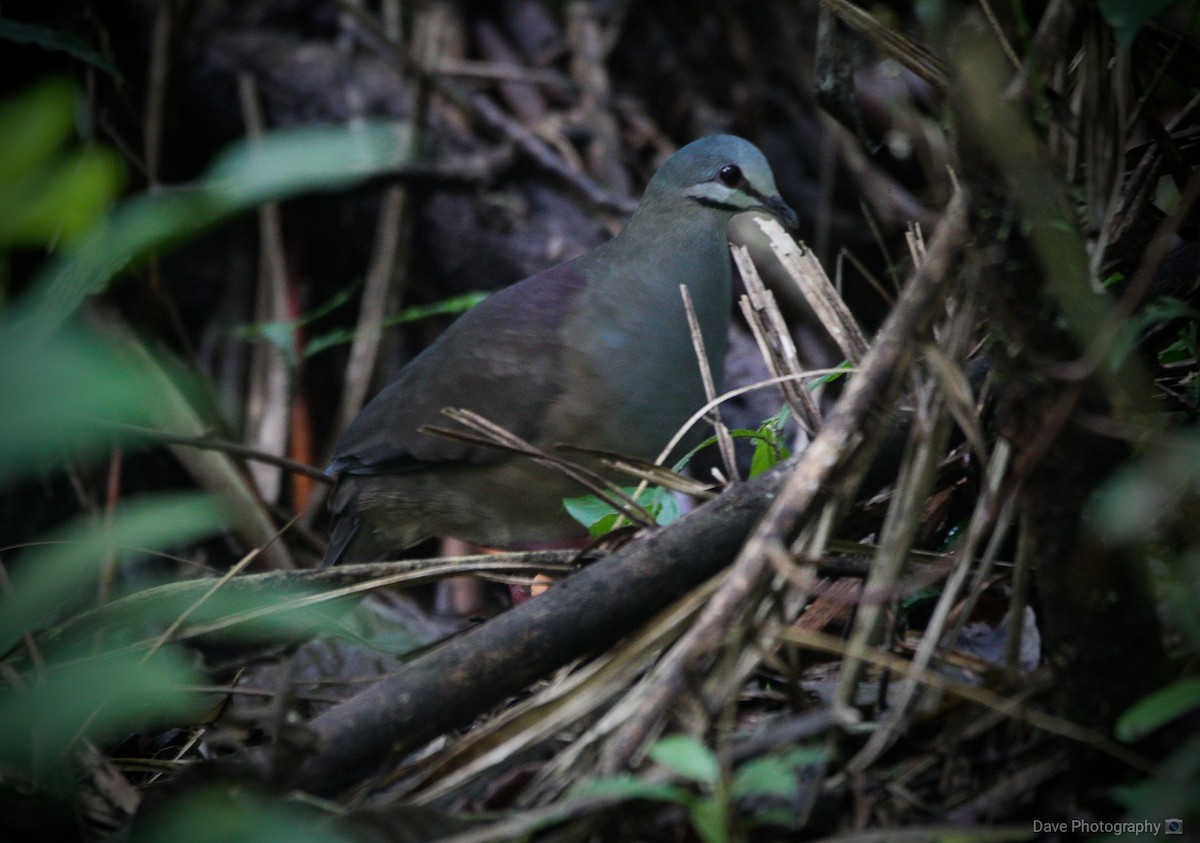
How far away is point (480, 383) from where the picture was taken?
10.6 feet

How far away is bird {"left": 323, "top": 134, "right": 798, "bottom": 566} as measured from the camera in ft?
10.1

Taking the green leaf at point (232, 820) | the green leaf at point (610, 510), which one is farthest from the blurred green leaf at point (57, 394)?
the green leaf at point (610, 510)

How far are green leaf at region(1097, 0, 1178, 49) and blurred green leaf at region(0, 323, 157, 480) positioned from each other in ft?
3.81

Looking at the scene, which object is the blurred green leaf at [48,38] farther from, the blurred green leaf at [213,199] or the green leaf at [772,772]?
the green leaf at [772,772]

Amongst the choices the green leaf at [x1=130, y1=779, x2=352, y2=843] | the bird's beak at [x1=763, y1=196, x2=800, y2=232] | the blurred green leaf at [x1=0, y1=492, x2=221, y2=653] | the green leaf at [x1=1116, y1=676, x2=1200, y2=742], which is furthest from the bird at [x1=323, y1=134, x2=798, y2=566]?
the blurred green leaf at [x1=0, y1=492, x2=221, y2=653]

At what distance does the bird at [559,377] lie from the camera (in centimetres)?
308

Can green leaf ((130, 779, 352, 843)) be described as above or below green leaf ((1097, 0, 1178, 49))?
below

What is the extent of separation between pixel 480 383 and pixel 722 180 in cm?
100

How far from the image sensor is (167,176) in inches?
189

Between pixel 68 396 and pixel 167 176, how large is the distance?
15.0 feet

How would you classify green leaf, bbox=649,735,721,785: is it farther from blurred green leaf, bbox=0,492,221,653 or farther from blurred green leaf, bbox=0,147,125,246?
blurred green leaf, bbox=0,147,125,246

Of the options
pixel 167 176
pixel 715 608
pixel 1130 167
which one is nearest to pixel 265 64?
pixel 167 176

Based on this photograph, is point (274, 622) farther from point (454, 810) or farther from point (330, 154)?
point (330, 154)

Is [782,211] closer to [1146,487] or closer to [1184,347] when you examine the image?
[1184,347]
